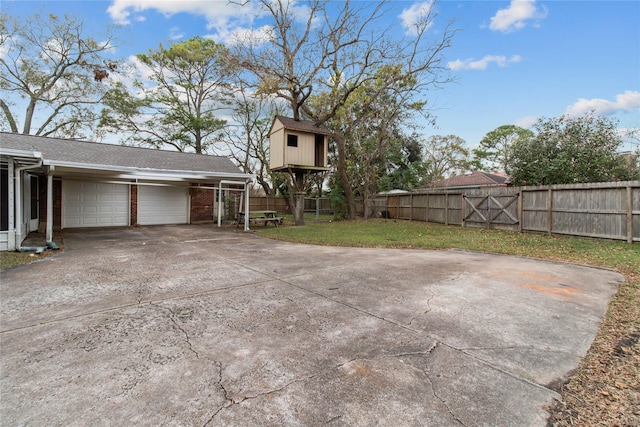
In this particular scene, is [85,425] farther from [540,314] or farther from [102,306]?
[540,314]

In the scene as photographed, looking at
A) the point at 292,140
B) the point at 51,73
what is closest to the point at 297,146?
the point at 292,140

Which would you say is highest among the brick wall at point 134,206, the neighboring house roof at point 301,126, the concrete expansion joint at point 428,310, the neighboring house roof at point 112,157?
the neighboring house roof at point 301,126

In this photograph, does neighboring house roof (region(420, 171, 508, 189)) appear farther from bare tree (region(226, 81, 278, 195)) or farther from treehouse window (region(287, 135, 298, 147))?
treehouse window (region(287, 135, 298, 147))

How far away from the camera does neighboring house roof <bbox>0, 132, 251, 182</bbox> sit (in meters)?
10.3

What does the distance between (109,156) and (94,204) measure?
2169 mm

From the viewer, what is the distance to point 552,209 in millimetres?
9742

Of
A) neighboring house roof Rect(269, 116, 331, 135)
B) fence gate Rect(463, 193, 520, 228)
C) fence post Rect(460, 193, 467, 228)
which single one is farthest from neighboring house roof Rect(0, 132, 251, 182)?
fence gate Rect(463, 193, 520, 228)

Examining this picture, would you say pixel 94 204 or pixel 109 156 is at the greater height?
pixel 109 156

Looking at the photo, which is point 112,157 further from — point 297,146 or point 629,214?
point 629,214

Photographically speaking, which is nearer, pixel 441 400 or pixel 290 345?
pixel 441 400

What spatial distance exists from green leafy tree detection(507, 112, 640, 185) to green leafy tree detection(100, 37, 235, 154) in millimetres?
18746

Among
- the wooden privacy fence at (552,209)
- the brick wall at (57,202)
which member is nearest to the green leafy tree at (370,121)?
the wooden privacy fence at (552,209)

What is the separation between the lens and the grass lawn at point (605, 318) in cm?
195

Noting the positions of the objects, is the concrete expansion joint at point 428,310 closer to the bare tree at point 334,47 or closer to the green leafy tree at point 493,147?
the bare tree at point 334,47
